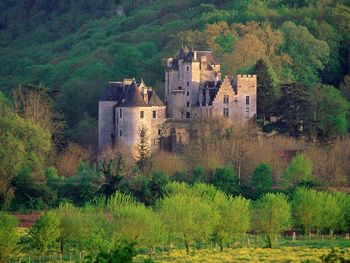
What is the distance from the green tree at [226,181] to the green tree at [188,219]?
11726mm

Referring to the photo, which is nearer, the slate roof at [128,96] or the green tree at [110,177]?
the green tree at [110,177]

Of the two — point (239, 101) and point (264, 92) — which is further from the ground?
point (264, 92)

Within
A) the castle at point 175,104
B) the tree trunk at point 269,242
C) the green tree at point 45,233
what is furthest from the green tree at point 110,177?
the green tree at point 45,233

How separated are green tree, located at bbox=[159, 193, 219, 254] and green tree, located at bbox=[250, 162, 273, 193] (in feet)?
41.4

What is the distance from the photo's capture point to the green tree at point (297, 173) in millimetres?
100000

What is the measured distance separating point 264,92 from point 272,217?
76.9ft

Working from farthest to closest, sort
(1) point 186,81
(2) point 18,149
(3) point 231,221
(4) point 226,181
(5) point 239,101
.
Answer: (1) point 186,81 < (5) point 239,101 < (2) point 18,149 < (4) point 226,181 < (3) point 231,221

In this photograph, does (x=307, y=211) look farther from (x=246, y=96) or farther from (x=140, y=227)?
(x=246, y=96)

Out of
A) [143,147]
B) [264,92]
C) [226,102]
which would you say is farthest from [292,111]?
[143,147]

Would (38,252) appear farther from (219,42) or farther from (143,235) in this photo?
(219,42)

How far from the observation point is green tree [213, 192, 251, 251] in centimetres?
8669

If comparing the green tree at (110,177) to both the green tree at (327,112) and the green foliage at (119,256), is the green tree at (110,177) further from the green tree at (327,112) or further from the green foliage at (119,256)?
the green foliage at (119,256)

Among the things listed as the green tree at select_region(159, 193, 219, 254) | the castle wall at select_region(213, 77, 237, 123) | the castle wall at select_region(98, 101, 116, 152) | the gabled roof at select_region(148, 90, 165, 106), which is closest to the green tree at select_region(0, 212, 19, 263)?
the green tree at select_region(159, 193, 219, 254)

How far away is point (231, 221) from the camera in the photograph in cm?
8706
